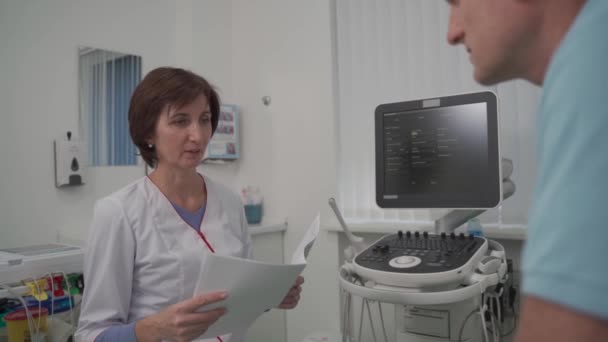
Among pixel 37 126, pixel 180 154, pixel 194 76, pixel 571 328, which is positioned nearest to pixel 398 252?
pixel 180 154

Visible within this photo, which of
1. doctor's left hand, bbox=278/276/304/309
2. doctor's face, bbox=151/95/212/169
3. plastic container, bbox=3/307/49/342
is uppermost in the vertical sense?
doctor's face, bbox=151/95/212/169

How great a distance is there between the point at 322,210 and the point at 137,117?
1.25 metres

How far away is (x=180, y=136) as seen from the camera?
1.26 meters

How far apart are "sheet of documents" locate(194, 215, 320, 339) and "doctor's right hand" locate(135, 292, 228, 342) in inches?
0.6

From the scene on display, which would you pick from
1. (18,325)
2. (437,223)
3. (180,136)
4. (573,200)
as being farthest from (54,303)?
(573,200)

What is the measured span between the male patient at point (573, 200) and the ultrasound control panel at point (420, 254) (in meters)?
0.84

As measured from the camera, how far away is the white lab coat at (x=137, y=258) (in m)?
1.09

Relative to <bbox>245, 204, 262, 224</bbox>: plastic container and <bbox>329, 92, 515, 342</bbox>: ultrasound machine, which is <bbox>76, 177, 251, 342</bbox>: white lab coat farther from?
<bbox>245, 204, 262, 224</bbox>: plastic container

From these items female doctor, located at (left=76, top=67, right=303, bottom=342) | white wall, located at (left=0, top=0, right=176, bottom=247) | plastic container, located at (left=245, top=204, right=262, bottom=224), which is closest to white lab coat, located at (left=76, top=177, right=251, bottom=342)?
female doctor, located at (left=76, top=67, right=303, bottom=342)

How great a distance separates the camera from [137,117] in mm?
1269

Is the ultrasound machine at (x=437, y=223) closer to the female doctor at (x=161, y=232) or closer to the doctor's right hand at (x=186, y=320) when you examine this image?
the female doctor at (x=161, y=232)

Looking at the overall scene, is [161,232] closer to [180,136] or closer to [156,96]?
[180,136]

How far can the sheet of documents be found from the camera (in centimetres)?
86

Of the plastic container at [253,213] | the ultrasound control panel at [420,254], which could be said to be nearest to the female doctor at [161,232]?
the ultrasound control panel at [420,254]
